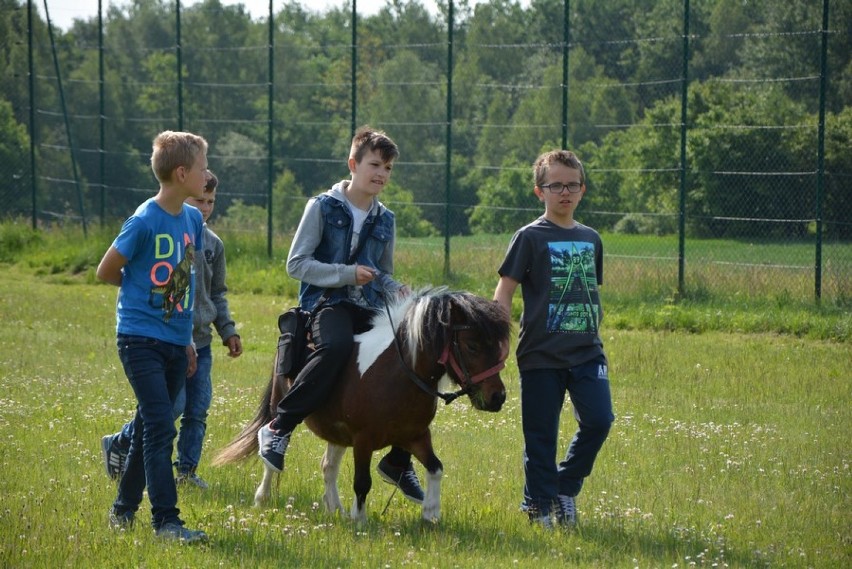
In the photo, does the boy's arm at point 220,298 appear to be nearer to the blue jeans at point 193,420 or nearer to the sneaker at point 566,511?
the blue jeans at point 193,420

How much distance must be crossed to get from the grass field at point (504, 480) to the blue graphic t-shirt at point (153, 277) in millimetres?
1092

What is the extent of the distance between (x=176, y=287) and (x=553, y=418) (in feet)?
7.67

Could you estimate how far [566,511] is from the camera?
726 centimetres

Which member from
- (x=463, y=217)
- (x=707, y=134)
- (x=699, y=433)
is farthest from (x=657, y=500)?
(x=707, y=134)

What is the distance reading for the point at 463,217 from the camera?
23.5 meters

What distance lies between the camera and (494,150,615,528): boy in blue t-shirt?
7195mm

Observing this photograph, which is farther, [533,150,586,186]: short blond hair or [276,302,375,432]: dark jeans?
[533,150,586,186]: short blond hair

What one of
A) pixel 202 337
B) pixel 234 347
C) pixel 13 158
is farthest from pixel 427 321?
pixel 13 158

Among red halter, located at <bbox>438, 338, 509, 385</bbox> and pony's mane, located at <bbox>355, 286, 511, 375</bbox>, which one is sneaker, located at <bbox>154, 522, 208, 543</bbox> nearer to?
pony's mane, located at <bbox>355, 286, 511, 375</bbox>

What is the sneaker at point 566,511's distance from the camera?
7130 millimetres

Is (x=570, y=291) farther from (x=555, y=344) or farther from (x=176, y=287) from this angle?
(x=176, y=287)

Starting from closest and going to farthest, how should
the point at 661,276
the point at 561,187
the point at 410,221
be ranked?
the point at 561,187, the point at 661,276, the point at 410,221

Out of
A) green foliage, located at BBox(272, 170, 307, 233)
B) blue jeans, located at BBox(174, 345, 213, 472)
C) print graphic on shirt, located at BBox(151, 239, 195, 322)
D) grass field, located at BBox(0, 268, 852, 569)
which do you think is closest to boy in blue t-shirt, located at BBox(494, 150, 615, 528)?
grass field, located at BBox(0, 268, 852, 569)

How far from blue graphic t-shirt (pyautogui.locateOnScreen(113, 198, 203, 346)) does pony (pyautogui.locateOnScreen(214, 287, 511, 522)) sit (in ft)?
3.66
